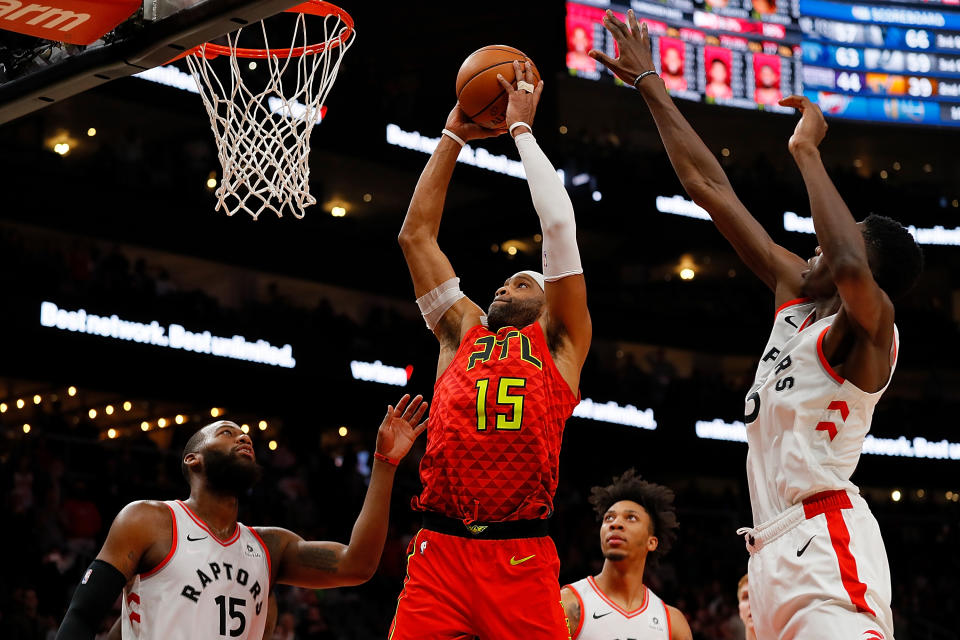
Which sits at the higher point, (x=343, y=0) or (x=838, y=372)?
(x=343, y=0)

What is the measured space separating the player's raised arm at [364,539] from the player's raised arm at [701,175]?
4.94ft

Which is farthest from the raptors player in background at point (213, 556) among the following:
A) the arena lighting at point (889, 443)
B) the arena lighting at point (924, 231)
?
the arena lighting at point (924, 231)

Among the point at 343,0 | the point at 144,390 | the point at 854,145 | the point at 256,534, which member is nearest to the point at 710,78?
the point at 343,0

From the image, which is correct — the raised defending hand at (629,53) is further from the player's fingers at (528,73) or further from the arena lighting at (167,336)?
the arena lighting at (167,336)

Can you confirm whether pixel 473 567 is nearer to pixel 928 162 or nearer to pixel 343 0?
pixel 343 0

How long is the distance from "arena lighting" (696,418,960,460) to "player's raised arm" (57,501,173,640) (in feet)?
55.3

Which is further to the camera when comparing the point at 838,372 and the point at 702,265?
the point at 702,265

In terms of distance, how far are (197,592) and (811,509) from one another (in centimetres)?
272

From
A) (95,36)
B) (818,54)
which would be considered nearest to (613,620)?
(95,36)

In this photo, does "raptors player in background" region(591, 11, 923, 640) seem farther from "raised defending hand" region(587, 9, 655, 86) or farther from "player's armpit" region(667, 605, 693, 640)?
"player's armpit" region(667, 605, 693, 640)

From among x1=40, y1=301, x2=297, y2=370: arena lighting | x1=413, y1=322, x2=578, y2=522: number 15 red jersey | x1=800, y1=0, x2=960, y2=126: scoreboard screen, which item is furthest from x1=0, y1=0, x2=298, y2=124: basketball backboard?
x1=800, y1=0, x2=960, y2=126: scoreboard screen

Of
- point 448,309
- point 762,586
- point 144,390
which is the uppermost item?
point 144,390

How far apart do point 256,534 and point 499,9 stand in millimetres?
17403

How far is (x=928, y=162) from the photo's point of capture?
27.4 meters
